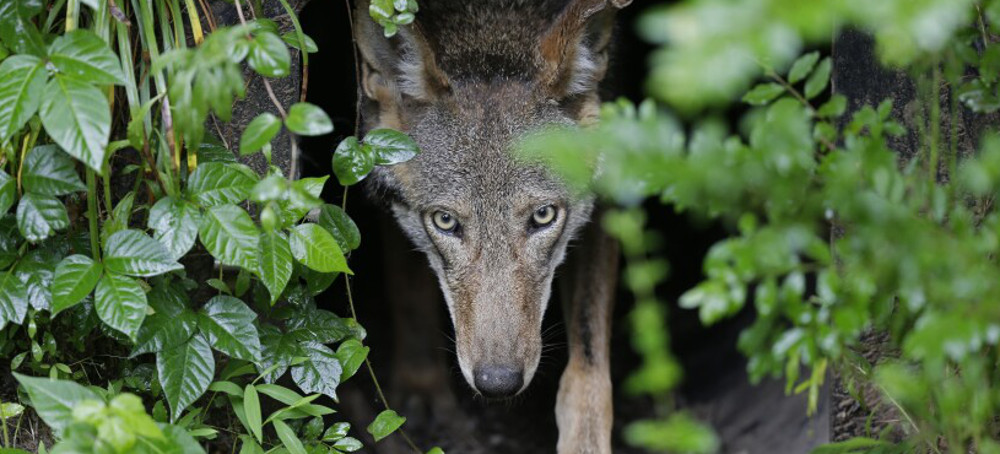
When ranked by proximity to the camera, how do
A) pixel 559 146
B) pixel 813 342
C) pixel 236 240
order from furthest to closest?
pixel 236 240 → pixel 813 342 → pixel 559 146

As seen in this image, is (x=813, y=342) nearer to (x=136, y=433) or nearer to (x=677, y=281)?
(x=136, y=433)

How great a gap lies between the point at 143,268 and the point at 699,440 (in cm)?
188

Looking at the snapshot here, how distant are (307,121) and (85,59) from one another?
0.72 m

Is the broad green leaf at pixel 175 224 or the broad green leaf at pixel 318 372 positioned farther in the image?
the broad green leaf at pixel 318 372

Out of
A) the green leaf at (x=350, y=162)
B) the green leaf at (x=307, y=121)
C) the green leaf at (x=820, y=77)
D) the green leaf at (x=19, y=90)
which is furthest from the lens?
the green leaf at (x=350, y=162)

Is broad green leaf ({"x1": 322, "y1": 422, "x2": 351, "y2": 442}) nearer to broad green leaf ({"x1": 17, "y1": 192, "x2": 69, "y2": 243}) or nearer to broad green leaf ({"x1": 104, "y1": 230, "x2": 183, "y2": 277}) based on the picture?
broad green leaf ({"x1": 104, "y1": 230, "x2": 183, "y2": 277})

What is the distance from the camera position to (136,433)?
245 centimetres

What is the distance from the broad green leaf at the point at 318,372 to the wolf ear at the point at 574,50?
149cm

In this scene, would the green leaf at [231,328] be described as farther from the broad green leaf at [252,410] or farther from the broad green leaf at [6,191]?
the broad green leaf at [6,191]

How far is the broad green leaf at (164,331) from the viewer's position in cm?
308

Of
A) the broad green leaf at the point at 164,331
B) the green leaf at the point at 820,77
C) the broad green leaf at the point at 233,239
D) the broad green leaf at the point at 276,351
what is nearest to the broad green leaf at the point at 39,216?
the broad green leaf at the point at 164,331

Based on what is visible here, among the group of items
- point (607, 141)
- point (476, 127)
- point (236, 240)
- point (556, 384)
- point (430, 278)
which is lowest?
point (556, 384)

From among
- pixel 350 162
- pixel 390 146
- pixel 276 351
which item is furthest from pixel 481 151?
pixel 276 351

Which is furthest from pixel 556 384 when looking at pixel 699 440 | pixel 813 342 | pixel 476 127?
pixel 699 440
